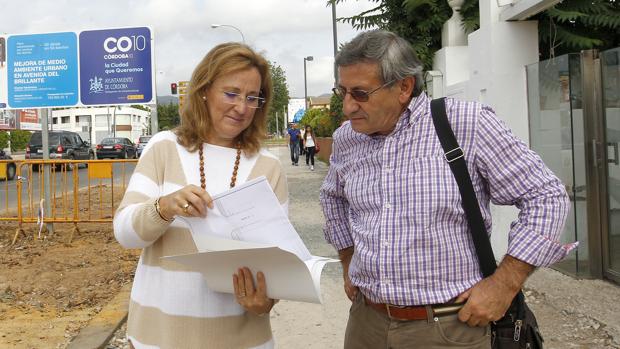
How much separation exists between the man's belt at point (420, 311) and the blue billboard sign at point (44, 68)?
8.35 meters

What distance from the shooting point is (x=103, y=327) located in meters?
4.62

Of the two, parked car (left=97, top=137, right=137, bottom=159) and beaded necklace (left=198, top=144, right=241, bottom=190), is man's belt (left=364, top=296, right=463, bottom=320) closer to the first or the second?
beaded necklace (left=198, top=144, right=241, bottom=190)

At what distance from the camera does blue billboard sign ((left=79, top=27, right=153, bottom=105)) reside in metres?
9.17

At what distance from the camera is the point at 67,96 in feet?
30.7

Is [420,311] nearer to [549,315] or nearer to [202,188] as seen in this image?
[202,188]

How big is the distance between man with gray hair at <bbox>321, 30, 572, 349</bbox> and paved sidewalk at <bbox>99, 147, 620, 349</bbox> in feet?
8.25

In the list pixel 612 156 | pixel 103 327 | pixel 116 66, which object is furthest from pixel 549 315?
pixel 116 66

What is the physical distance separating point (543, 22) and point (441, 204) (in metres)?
4.65

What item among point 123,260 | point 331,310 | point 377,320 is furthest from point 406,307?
point 123,260

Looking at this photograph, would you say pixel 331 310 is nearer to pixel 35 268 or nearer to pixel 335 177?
pixel 335 177

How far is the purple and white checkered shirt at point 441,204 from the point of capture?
189cm

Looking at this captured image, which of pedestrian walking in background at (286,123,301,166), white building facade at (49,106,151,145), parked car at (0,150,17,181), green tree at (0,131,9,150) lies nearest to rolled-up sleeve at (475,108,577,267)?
parked car at (0,150,17,181)

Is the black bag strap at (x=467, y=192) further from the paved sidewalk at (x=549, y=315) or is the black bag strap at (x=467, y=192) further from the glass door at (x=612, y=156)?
the glass door at (x=612, y=156)

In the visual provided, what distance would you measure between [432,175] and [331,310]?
3.39m
